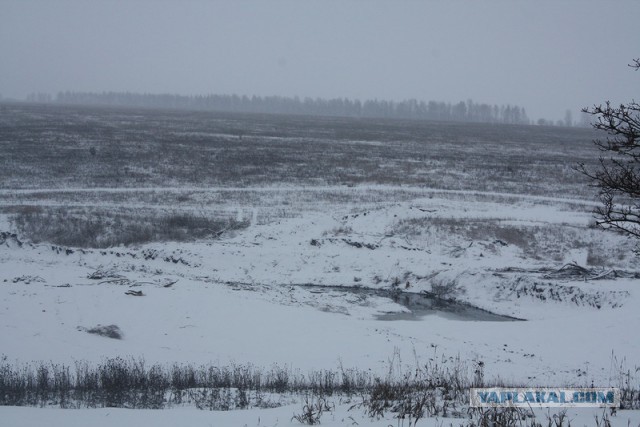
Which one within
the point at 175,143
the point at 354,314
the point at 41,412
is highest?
the point at 175,143

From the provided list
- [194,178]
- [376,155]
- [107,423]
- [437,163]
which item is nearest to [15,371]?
[107,423]

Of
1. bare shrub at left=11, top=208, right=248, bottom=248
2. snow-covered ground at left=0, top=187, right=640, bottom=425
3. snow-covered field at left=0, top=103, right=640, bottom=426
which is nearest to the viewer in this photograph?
snow-covered field at left=0, top=103, right=640, bottom=426

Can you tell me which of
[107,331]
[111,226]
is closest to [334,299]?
[107,331]

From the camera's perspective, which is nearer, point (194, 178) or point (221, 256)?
point (221, 256)

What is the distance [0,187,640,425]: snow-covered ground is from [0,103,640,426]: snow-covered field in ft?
0.18

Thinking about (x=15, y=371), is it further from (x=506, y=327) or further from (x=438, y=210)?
(x=438, y=210)

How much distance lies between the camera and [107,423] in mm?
6398

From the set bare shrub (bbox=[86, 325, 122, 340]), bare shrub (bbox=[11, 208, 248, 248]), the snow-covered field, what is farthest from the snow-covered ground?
bare shrub (bbox=[11, 208, 248, 248])

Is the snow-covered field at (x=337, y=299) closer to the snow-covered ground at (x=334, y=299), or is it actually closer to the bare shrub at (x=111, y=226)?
the snow-covered ground at (x=334, y=299)

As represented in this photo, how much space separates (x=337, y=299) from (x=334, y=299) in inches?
3.8

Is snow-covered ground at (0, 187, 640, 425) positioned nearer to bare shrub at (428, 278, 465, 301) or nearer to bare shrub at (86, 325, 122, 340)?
bare shrub at (428, 278, 465, 301)

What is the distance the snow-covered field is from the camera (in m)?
11.1

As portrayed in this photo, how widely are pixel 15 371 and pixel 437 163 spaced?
40.7 metres

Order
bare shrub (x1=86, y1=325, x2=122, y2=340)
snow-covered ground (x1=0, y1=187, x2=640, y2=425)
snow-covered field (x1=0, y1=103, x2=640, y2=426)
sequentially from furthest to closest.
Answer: bare shrub (x1=86, y1=325, x2=122, y2=340) < snow-covered ground (x1=0, y1=187, x2=640, y2=425) < snow-covered field (x1=0, y1=103, x2=640, y2=426)
